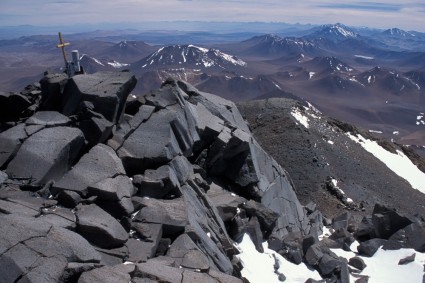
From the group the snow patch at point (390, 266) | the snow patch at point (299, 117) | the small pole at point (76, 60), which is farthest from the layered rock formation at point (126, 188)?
the snow patch at point (299, 117)

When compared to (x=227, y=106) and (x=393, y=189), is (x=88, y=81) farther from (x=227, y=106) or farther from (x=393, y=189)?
(x=393, y=189)

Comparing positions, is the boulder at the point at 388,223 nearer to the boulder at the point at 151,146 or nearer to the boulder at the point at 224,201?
the boulder at the point at 224,201

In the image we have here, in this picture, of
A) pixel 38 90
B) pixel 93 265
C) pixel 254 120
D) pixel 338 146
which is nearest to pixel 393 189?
pixel 338 146

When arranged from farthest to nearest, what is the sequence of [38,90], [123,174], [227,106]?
[227,106] < [38,90] < [123,174]

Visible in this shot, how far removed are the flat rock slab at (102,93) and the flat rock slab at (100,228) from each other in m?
5.68

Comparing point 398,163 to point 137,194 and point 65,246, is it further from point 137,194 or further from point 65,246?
point 65,246

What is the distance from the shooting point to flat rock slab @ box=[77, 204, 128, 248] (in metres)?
11.0

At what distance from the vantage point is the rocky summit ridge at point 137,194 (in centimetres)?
995

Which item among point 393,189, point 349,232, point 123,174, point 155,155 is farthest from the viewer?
point 393,189

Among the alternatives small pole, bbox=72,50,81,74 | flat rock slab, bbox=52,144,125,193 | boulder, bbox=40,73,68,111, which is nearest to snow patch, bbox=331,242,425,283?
flat rock slab, bbox=52,144,125,193

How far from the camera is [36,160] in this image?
13453 millimetres

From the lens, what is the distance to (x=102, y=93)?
16625 millimetres

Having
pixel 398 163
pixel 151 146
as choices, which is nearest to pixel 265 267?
pixel 151 146

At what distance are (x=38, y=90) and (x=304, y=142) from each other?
23.9 metres
